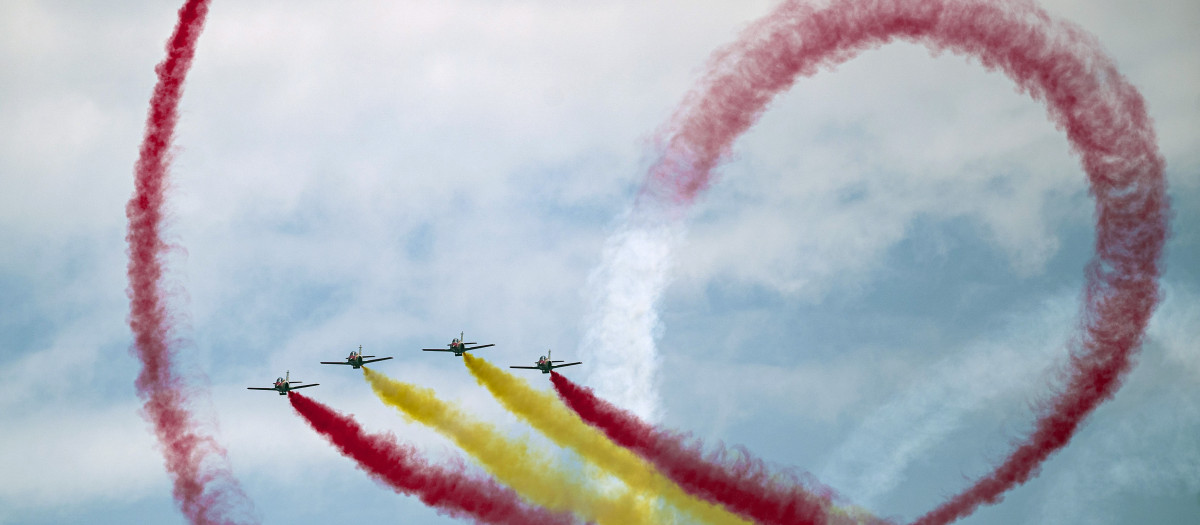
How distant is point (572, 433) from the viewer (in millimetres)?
114000

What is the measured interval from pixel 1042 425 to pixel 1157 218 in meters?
13.8

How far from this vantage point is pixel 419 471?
114750 millimetres

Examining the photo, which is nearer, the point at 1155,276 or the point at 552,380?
the point at 1155,276

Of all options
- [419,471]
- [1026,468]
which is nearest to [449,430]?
[419,471]

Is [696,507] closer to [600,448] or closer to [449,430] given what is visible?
[600,448]

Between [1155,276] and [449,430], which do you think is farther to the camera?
[449,430]

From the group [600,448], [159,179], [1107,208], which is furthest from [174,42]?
[1107,208]

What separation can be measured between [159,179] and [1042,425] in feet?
178

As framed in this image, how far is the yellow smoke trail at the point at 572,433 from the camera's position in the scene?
370ft

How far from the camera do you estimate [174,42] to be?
344 feet

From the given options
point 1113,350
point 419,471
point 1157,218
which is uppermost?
point 1157,218

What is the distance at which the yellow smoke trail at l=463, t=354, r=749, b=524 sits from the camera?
11288 centimetres

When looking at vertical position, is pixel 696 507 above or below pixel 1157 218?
below

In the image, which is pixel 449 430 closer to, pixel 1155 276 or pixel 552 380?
pixel 552 380
